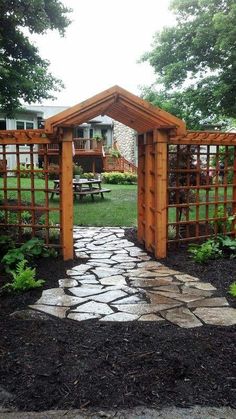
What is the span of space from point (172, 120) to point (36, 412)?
4.51 meters

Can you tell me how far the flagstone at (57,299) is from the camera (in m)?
4.10

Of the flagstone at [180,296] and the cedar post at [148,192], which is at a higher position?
the cedar post at [148,192]

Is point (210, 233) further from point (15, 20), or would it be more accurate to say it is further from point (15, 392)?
point (15, 20)

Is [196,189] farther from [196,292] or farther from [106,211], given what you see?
[106,211]

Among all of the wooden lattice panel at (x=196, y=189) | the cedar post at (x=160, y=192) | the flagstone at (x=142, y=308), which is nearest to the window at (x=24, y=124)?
the wooden lattice panel at (x=196, y=189)

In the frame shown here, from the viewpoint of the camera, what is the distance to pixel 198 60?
12047mm

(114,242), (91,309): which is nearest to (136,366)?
(91,309)

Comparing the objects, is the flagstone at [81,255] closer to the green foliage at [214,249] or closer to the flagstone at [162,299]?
the green foliage at [214,249]

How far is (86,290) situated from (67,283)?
0.38 meters

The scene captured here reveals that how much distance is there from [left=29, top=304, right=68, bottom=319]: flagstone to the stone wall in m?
24.2

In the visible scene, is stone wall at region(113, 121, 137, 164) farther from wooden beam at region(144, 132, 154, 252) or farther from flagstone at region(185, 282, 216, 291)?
flagstone at region(185, 282, 216, 291)

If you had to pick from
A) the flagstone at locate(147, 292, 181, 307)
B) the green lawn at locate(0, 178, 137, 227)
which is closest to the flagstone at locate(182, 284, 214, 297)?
the flagstone at locate(147, 292, 181, 307)

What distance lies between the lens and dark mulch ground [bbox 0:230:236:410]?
97.0 inches

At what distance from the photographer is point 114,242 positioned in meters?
7.33
